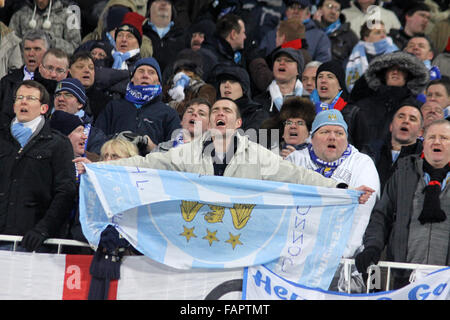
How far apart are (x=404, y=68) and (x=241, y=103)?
2.07 metres

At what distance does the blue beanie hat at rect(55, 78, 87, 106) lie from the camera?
972 centimetres

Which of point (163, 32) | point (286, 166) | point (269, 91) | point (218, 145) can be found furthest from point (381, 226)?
point (163, 32)

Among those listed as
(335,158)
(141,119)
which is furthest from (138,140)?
(335,158)

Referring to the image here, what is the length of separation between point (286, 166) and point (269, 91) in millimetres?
3664

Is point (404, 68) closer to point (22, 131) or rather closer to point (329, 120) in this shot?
point (329, 120)

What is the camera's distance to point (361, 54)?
41.1ft

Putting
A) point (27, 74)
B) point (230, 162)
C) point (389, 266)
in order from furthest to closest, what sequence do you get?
point (27, 74) < point (230, 162) < point (389, 266)

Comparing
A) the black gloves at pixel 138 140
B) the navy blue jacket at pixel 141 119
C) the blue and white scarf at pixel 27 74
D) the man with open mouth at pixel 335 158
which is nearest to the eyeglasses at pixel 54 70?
the blue and white scarf at pixel 27 74

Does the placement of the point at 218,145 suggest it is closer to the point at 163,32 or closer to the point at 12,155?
the point at 12,155

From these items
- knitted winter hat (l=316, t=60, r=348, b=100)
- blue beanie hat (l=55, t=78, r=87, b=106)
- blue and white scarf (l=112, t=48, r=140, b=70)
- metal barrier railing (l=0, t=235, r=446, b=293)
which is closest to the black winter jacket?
metal barrier railing (l=0, t=235, r=446, b=293)

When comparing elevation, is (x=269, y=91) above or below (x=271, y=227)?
above

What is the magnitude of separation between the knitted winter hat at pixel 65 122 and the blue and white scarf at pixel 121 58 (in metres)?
2.30
